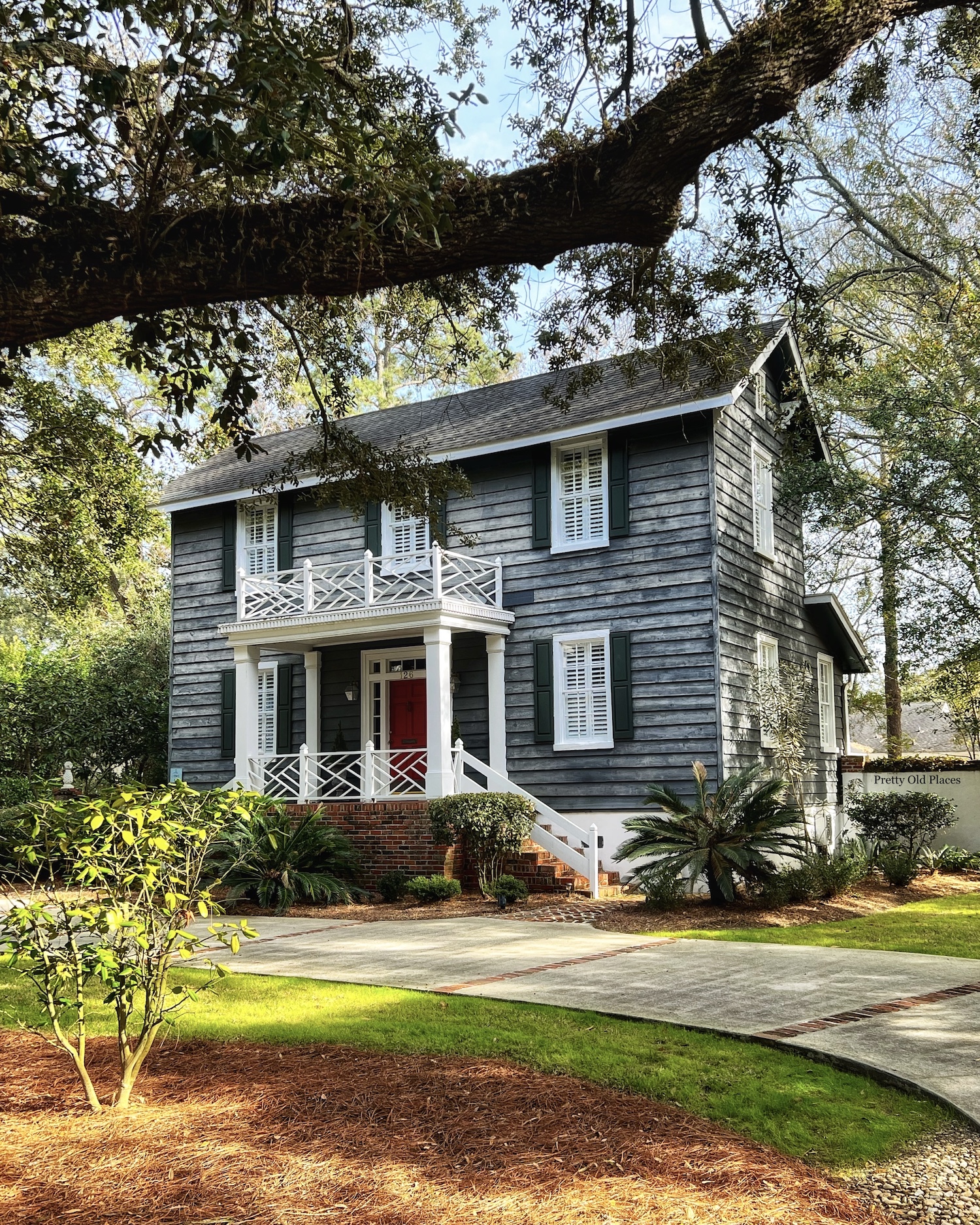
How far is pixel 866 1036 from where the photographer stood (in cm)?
620

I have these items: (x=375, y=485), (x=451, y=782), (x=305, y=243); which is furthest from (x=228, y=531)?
(x=305, y=243)

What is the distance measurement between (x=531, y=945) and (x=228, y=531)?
42.9 ft

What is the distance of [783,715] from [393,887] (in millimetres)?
6730

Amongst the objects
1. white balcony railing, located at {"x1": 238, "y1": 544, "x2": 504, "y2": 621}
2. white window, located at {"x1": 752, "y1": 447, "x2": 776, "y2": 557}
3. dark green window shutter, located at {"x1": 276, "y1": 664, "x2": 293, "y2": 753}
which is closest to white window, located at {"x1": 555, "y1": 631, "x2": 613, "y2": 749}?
white balcony railing, located at {"x1": 238, "y1": 544, "x2": 504, "y2": 621}

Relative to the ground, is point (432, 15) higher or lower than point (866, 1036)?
higher

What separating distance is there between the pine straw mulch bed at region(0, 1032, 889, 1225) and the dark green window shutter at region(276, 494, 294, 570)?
15389 millimetres

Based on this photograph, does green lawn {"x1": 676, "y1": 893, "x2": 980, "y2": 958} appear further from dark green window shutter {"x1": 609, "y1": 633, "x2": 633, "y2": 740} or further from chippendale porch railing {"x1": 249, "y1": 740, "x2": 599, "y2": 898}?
dark green window shutter {"x1": 609, "y1": 633, "x2": 633, "y2": 740}

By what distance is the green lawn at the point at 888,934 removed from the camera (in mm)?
10156

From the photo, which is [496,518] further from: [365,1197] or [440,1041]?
[365,1197]

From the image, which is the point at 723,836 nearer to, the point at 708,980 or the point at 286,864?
the point at 708,980

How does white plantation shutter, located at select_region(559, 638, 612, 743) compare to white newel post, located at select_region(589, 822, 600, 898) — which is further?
white plantation shutter, located at select_region(559, 638, 612, 743)

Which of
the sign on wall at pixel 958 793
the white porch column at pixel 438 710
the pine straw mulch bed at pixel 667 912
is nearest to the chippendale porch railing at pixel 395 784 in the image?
the white porch column at pixel 438 710

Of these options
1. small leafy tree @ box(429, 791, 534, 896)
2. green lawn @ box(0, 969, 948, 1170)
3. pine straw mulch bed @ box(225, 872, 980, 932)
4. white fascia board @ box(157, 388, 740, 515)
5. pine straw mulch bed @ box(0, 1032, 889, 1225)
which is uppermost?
white fascia board @ box(157, 388, 740, 515)

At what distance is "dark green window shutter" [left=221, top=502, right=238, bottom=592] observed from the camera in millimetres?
21219
